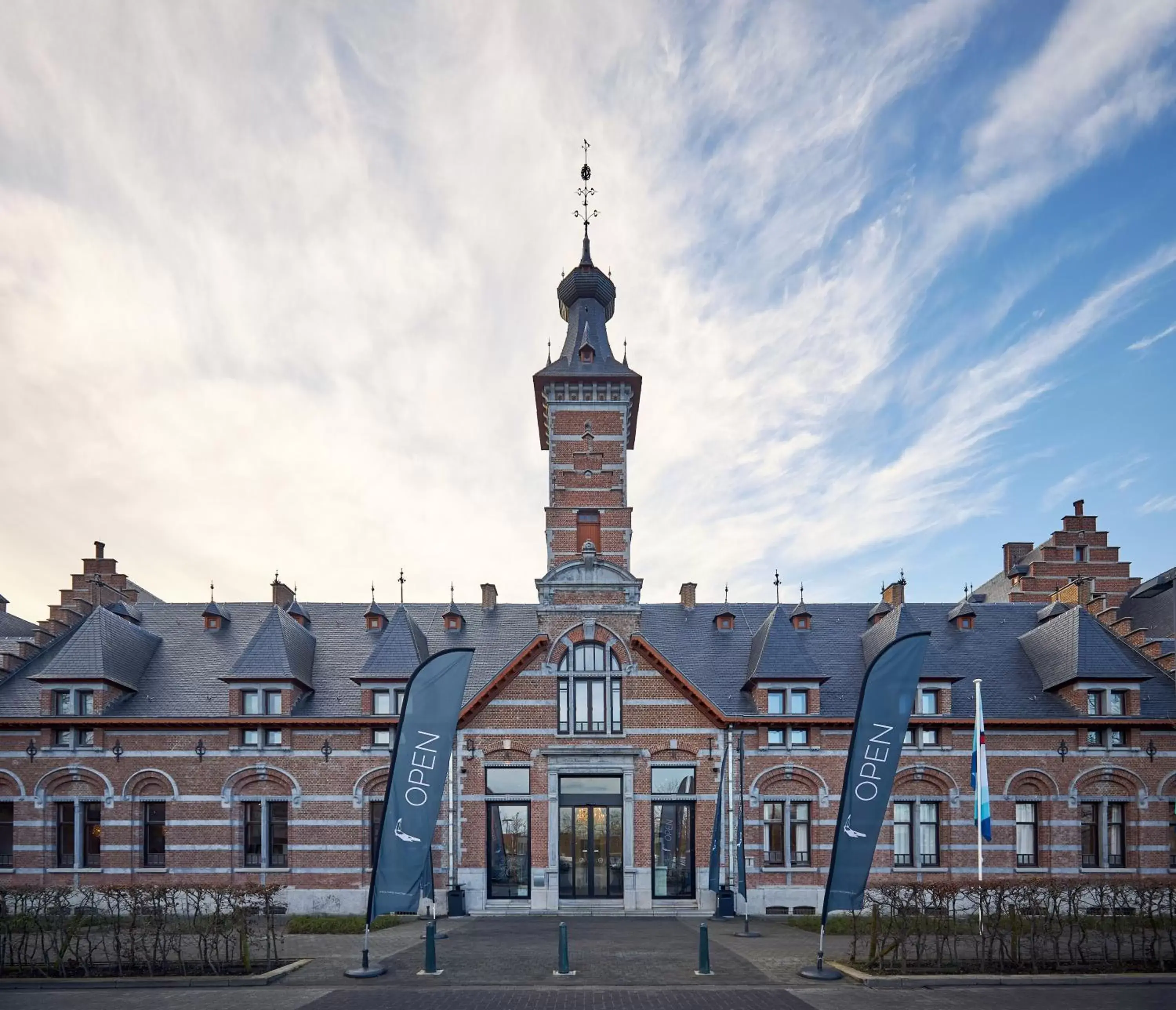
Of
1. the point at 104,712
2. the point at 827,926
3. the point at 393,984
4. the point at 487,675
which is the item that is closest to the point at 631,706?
the point at 487,675

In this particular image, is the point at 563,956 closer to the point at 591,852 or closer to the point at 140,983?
the point at 140,983

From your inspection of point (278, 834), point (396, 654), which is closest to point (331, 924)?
point (278, 834)

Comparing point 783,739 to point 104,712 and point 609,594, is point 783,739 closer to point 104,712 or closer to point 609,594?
point 609,594

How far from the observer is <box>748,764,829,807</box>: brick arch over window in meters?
30.4

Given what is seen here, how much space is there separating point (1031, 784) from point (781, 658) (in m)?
9.19

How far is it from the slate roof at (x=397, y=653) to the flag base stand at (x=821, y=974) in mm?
15468

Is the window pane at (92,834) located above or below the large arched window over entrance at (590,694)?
below

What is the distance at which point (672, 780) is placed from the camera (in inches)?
1196

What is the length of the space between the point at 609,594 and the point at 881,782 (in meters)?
12.8

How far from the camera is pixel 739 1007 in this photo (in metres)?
16.4

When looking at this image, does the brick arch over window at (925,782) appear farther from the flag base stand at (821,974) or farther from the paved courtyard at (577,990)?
the flag base stand at (821,974)

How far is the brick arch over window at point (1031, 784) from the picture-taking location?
100 feet

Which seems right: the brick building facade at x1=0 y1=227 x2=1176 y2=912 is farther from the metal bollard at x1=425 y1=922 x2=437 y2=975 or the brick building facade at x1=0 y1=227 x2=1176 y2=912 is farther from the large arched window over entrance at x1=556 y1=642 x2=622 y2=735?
the metal bollard at x1=425 y1=922 x2=437 y2=975

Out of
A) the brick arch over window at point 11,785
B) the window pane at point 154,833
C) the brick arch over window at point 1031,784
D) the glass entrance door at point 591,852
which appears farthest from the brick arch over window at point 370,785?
the brick arch over window at point 1031,784
